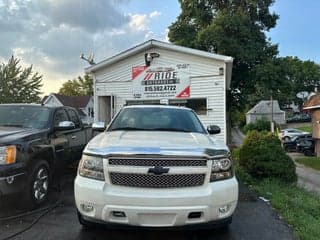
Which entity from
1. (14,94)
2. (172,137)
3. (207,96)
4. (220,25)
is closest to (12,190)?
(172,137)

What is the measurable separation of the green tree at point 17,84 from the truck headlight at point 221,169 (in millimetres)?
39402

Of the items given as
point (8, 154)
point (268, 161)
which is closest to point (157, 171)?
point (8, 154)

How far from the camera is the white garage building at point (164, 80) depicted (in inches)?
622

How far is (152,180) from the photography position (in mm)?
4645

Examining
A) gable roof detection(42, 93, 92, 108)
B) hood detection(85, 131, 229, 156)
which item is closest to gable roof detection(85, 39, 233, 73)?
hood detection(85, 131, 229, 156)

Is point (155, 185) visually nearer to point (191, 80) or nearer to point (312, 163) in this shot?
point (191, 80)

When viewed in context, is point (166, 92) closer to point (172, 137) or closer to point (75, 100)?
point (172, 137)

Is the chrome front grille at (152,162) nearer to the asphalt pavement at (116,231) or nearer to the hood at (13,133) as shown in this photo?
the asphalt pavement at (116,231)

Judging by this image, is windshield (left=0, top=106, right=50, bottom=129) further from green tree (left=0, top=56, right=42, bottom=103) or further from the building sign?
green tree (left=0, top=56, right=42, bottom=103)

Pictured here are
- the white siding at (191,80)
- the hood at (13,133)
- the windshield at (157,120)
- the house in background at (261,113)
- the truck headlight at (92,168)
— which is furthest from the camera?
the house in background at (261,113)

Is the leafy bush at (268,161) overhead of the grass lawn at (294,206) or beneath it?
overhead

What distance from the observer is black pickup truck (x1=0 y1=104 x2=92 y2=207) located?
6.15 metres

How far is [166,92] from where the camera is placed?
16.4 metres

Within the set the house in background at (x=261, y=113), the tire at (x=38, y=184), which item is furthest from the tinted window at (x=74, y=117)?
the house in background at (x=261, y=113)
